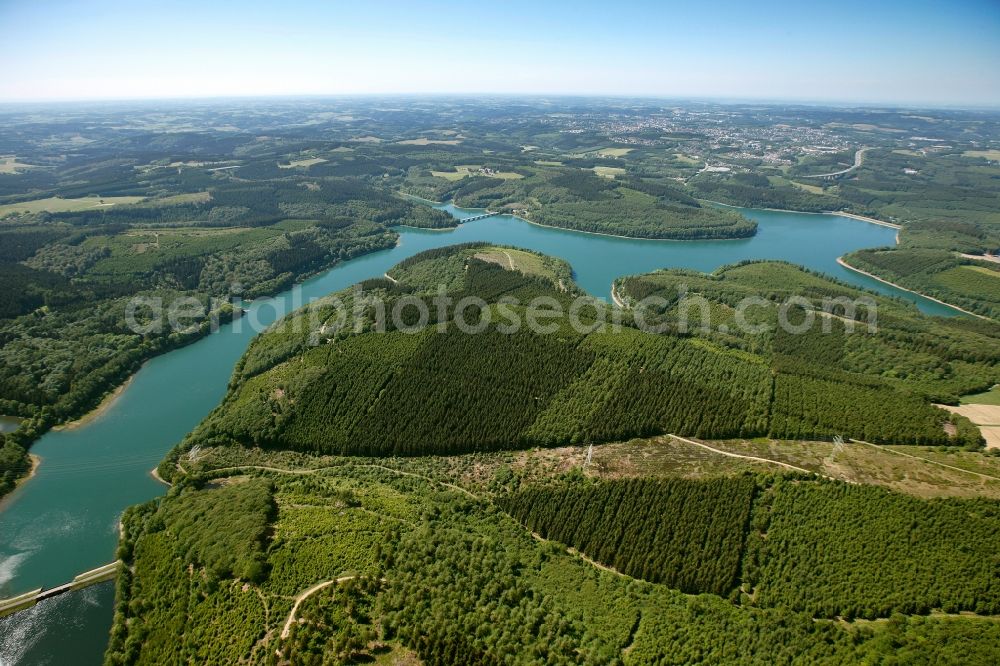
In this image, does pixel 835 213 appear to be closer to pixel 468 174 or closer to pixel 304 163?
pixel 468 174

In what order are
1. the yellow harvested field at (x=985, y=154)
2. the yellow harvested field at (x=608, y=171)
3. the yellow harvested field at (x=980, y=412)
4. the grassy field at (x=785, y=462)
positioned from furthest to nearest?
the yellow harvested field at (x=985, y=154) < the yellow harvested field at (x=608, y=171) < the yellow harvested field at (x=980, y=412) < the grassy field at (x=785, y=462)

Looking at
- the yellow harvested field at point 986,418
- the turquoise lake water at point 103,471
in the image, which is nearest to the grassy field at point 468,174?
the turquoise lake water at point 103,471

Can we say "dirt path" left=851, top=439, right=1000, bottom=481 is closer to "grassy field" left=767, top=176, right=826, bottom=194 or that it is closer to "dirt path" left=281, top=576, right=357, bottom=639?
"dirt path" left=281, top=576, right=357, bottom=639

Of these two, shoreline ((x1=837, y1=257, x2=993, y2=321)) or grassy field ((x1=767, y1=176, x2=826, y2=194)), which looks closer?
shoreline ((x1=837, y1=257, x2=993, y2=321))

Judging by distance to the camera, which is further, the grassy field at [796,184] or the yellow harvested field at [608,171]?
the yellow harvested field at [608,171]

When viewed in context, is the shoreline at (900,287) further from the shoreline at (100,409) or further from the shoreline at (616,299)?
the shoreline at (100,409)

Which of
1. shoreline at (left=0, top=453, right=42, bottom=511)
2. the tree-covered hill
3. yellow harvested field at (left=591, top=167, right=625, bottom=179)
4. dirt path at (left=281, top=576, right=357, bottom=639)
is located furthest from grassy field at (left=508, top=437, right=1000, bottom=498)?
yellow harvested field at (left=591, top=167, right=625, bottom=179)
